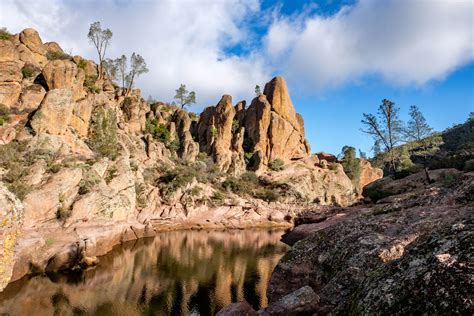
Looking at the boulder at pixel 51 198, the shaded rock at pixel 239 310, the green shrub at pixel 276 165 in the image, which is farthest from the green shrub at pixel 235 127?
the shaded rock at pixel 239 310

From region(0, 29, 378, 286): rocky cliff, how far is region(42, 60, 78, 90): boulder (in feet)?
0.54

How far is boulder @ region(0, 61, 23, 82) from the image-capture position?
159ft

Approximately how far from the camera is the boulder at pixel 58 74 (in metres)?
51.9

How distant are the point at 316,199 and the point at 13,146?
6408cm

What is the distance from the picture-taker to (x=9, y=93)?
4772 cm

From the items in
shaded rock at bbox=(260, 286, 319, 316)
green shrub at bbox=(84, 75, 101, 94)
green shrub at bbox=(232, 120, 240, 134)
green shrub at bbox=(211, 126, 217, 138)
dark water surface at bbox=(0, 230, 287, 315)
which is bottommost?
dark water surface at bbox=(0, 230, 287, 315)

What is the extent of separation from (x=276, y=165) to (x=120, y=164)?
4602 cm

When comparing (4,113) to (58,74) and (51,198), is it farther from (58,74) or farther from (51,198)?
(51,198)

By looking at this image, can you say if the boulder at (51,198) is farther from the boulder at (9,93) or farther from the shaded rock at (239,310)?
the shaded rock at (239,310)

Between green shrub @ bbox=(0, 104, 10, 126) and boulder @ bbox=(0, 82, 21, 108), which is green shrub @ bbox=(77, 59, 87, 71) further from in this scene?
green shrub @ bbox=(0, 104, 10, 126)

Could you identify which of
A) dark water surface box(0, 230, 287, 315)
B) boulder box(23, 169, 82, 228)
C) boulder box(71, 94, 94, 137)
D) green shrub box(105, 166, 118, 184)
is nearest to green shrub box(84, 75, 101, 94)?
boulder box(71, 94, 94, 137)

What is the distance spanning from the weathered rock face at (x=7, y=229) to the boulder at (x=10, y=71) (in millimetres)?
47738

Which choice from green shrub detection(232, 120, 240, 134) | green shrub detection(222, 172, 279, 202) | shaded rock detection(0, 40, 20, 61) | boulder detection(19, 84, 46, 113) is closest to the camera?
boulder detection(19, 84, 46, 113)

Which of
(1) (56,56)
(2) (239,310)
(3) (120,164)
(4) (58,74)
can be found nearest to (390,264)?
(2) (239,310)
